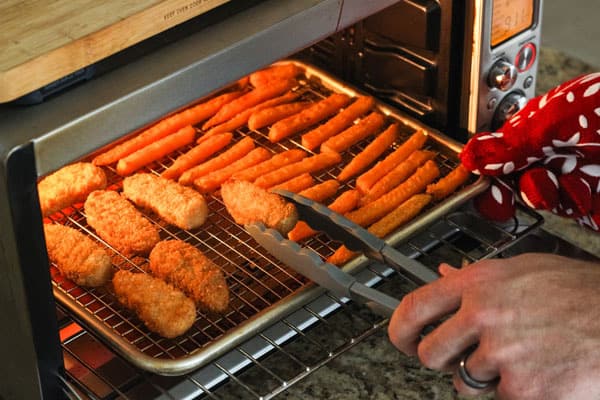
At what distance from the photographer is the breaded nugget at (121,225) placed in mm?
1411

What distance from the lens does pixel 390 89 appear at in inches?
A: 64.6

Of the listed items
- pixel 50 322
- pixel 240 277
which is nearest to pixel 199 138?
A: pixel 240 277

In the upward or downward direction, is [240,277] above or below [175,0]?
below

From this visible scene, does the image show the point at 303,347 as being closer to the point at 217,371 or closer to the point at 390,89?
the point at 217,371

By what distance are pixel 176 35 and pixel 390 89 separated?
559 millimetres

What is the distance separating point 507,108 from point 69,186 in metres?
0.64

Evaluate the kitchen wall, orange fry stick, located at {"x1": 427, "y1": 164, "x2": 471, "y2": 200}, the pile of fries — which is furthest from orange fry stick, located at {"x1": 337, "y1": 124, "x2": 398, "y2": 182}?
the kitchen wall

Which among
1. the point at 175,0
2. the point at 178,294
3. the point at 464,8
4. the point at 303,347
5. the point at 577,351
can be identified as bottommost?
the point at 303,347

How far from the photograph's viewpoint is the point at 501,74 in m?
1.49

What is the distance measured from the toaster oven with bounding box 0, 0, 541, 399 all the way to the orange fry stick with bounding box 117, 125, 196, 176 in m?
0.19

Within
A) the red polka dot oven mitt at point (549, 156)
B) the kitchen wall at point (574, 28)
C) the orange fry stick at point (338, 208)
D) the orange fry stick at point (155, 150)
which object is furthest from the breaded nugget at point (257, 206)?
the kitchen wall at point (574, 28)

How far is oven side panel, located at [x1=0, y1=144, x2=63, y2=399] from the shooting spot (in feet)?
3.36

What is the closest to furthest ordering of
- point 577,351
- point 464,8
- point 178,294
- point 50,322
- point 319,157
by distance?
point 577,351, point 50,322, point 178,294, point 464,8, point 319,157

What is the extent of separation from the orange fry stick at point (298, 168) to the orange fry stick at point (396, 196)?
0.36ft
